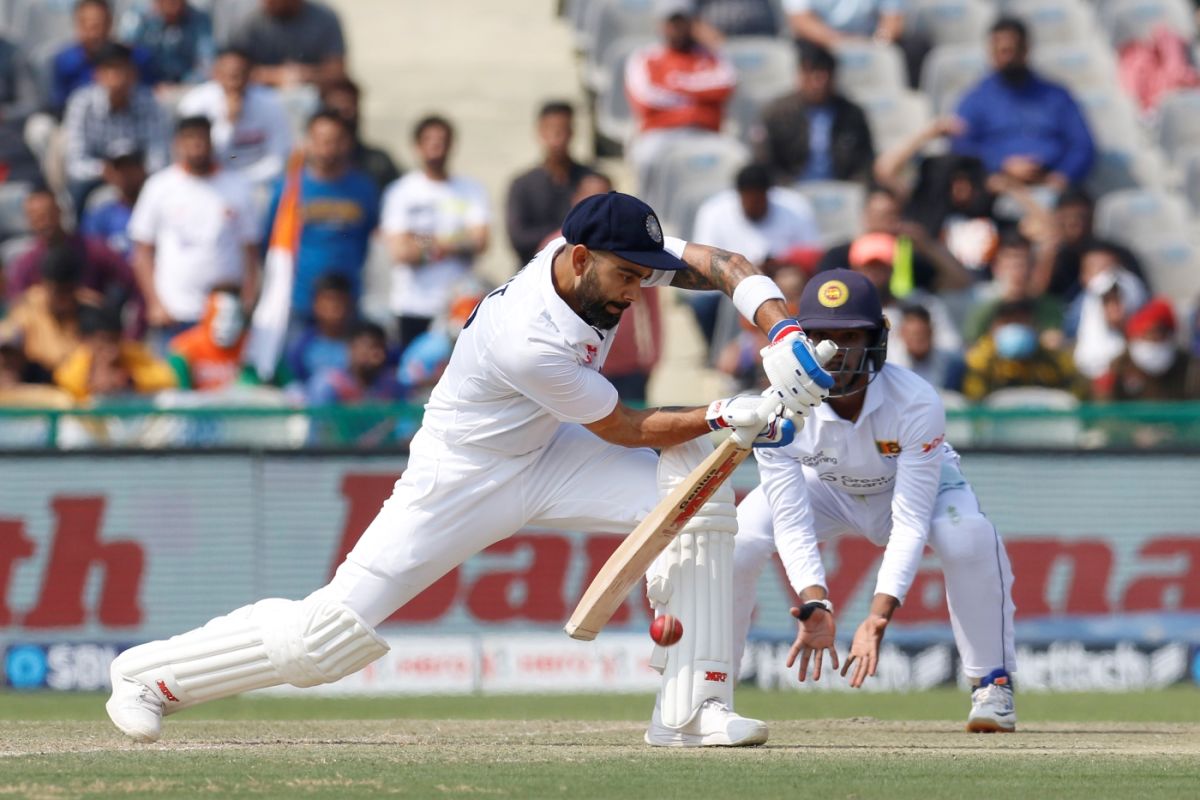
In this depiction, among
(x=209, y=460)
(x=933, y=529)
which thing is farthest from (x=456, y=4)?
(x=933, y=529)

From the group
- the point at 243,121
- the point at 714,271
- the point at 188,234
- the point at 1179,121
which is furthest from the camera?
the point at 1179,121

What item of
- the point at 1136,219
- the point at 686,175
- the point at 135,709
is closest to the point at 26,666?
the point at 135,709

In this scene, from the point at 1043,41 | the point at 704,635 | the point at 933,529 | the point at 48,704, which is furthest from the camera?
the point at 1043,41

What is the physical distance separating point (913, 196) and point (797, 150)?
3.06ft

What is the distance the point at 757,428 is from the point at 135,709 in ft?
7.77

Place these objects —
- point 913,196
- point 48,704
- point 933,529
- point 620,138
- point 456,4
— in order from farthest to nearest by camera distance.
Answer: point 456,4, point 620,138, point 913,196, point 48,704, point 933,529

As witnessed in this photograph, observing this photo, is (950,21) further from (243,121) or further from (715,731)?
(715,731)

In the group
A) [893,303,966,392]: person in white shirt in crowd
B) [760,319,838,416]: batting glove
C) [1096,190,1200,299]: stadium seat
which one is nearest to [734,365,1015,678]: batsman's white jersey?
[760,319,838,416]: batting glove

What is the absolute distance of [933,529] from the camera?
25.2ft

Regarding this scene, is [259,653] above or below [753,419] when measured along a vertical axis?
below

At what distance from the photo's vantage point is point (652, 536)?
646 cm

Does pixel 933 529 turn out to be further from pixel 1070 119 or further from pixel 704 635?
pixel 1070 119

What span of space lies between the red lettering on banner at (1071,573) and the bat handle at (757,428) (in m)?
5.41

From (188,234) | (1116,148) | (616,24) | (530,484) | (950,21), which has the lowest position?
(530,484)
